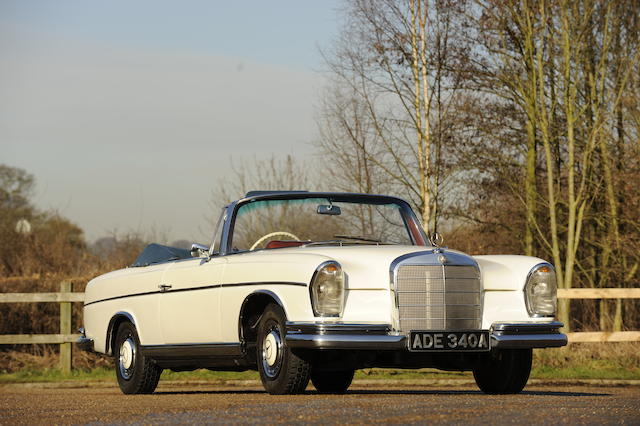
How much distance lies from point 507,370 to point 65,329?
9337 millimetres

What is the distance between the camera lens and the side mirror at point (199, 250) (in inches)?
423

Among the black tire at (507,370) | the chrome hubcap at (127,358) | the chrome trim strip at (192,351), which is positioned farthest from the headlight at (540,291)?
the chrome hubcap at (127,358)

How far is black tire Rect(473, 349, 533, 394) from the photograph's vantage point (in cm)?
1002

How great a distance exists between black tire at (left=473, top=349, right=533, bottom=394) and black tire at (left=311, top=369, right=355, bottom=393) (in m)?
1.60

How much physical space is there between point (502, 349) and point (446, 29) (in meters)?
16.7

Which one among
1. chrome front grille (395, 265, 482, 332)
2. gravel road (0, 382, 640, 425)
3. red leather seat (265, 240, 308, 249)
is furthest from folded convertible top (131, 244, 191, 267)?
chrome front grille (395, 265, 482, 332)

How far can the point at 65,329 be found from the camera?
1761 cm

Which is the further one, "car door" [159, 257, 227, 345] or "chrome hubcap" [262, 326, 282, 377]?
"car door" [159, 257, 227, 345]

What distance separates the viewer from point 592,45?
25.1 metres

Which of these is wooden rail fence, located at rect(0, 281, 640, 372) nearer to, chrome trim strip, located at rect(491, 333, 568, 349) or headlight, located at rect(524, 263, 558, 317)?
headlight, located at rect(524, 263, 558, 317)

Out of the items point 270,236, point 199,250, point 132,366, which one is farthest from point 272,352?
point 132,366

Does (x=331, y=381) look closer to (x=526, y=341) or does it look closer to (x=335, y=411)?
(x=526, y=341)

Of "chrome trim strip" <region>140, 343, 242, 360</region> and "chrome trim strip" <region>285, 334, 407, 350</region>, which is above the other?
"chrome trim strip" <region>285, 334, 407, 350</region>

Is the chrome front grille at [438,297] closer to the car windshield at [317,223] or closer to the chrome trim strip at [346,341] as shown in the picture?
the chrome trim strip at [346,341]
